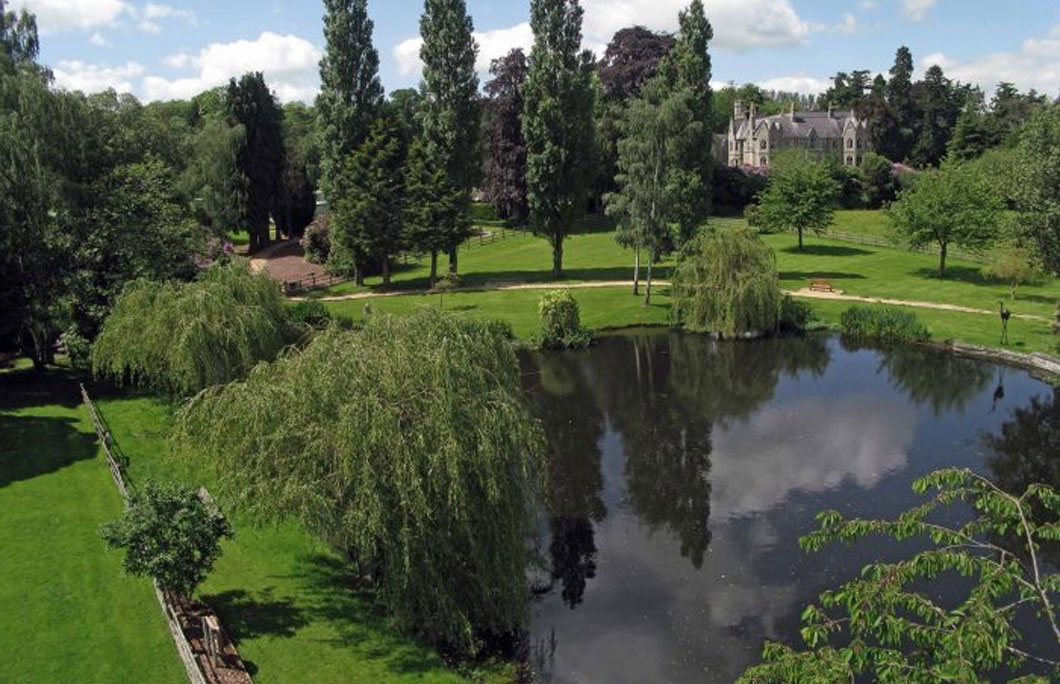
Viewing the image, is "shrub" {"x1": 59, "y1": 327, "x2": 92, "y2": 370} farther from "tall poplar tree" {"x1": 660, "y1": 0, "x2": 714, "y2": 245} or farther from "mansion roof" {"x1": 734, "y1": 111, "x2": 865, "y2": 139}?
"mansion roof" {"x1": 734, "y1": 111, "x2": 865, "y2": 139}

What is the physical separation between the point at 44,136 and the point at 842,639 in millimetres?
38662

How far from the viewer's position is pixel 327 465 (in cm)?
1866

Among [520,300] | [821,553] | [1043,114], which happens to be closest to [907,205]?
[1043,114]

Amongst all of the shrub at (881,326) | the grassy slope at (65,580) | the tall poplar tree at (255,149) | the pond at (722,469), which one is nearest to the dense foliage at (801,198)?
the shrub at (881,326)

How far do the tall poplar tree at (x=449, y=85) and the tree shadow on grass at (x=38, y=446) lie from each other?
32.7 metres

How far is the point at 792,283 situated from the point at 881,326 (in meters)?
12.6

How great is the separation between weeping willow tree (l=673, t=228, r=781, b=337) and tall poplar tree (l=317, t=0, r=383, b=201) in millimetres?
27582

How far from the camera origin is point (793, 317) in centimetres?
5238

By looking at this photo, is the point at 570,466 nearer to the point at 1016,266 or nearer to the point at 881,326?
the point at 881,326

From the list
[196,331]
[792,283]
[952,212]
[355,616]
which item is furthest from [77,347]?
[952,212]

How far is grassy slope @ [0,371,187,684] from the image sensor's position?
60.5 ft

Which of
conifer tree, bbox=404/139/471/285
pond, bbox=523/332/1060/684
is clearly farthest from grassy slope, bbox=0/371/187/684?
conifer tree, bbox=404/139/471/285

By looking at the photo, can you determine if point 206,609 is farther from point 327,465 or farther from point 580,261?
point 580,261

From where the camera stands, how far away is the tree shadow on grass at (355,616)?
19172mm
